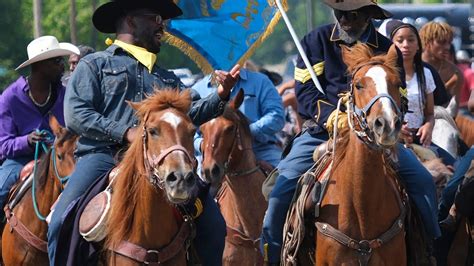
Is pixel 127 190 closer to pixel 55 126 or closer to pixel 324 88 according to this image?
pixel 324 88

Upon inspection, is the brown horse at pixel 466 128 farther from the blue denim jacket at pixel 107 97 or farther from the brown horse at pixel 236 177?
the blue denim jacket at pixel 107 97

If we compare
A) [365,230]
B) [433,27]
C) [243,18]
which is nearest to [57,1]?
[433,27]

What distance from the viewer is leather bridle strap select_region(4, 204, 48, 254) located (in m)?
12.6

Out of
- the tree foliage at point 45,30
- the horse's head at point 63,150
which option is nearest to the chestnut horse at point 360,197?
the horse's head at point 63,150

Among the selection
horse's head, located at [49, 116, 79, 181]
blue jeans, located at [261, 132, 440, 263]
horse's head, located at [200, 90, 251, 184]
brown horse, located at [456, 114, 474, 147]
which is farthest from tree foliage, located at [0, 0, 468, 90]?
blue jeans, located at [261, 132, 440, 263]

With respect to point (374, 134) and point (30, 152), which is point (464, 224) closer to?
point (374, 134)

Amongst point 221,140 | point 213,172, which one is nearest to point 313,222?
point 213,172

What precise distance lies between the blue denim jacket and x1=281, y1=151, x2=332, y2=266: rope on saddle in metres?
0.98

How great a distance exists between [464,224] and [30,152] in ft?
14.8

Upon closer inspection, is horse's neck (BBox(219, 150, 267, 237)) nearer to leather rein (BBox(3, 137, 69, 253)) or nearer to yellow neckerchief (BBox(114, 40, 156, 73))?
leather rein (BBox(3, 137, 69, 253))

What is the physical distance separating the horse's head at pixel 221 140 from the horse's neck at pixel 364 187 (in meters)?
2.74

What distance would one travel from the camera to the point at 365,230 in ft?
33.3

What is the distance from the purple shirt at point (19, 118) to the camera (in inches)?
518

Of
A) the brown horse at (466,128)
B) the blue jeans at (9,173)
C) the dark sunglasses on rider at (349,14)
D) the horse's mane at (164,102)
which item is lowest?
the brown horse at (466,128)
